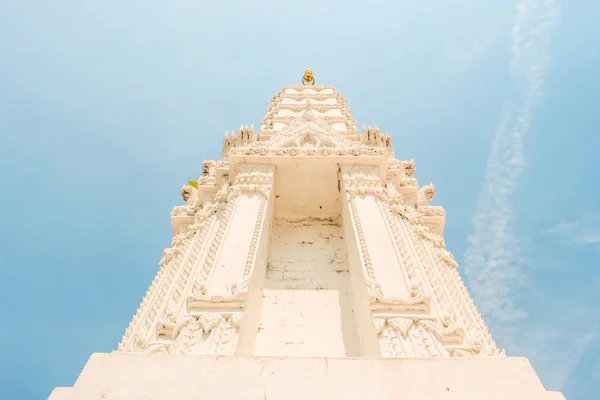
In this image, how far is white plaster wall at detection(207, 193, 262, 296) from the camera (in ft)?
19.3

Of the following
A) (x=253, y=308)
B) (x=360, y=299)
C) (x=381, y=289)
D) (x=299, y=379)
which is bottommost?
(x=299, y=379)

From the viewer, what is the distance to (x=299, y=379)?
3.65 meters

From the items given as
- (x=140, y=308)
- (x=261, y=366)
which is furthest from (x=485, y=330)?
(x=140, y=308)

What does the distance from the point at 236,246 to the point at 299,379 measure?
11.0ft

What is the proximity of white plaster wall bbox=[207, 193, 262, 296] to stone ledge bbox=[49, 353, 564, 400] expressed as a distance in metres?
1.91

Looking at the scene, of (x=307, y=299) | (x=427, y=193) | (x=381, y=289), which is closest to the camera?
(x=381, y=289)

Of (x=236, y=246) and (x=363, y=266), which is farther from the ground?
(x=236, y=246)

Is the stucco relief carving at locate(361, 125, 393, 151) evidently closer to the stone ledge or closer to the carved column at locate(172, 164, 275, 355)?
the carved column at locate(172, 164, 275, 355)

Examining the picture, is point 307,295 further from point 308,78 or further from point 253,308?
point 308,78

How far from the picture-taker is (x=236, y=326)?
5.04 m

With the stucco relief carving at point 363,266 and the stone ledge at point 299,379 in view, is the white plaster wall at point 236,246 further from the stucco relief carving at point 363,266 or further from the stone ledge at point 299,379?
the stone ledge at point 299,379

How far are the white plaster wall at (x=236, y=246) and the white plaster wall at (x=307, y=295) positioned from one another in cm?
97

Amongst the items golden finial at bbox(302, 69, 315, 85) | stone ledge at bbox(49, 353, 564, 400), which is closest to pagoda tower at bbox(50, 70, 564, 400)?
stone ledge at bbox(49, 353, 564, 400)

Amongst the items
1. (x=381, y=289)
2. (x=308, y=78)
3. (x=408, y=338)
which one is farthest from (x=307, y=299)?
(x=308, y=78)
